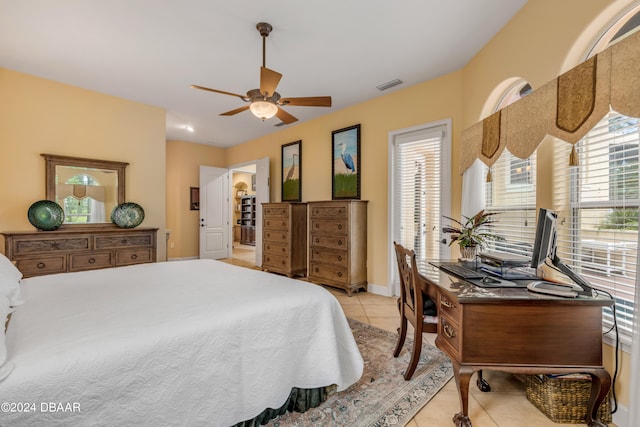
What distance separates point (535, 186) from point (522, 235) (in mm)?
418

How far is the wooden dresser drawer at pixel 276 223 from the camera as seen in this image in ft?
16.2

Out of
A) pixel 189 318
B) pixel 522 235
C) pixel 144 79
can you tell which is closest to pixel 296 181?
pixel 144 79

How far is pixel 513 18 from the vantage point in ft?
7.73

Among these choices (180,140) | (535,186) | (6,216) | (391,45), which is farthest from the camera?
(180,140)

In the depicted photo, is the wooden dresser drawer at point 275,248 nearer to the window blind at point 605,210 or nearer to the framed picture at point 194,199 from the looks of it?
the framed picture at point 194,199

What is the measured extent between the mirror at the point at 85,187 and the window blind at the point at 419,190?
153 inches

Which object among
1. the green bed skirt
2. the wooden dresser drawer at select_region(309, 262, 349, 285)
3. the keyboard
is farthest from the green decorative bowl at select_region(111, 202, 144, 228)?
the keyboard

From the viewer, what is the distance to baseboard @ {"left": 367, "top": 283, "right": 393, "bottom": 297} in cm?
401

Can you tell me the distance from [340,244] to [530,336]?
2.82m

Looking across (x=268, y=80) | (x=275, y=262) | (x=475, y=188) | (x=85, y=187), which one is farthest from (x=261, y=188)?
(x=475, y=188)

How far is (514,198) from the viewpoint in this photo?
249 cm

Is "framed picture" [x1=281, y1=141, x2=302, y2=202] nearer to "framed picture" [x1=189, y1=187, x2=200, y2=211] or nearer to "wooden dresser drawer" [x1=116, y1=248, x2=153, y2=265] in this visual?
"framed picture" [x1=189, y1=187, x2=200, y2=211]

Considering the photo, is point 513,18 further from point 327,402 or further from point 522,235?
point 327,402

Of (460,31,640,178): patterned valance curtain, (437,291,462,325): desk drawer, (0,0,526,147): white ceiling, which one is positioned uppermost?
(0,0,526,147): white ceiling
